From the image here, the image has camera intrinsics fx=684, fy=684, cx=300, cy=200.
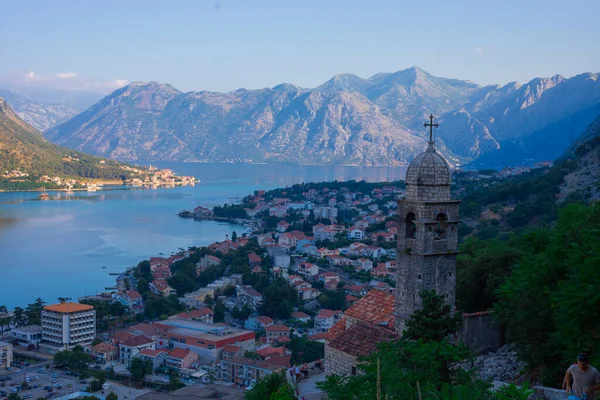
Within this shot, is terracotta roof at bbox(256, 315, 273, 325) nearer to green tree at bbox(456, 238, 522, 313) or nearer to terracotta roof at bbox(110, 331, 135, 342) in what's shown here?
terracotta roof at bbox(110, 331, 135, 342)

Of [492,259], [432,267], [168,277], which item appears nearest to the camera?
[432,267]

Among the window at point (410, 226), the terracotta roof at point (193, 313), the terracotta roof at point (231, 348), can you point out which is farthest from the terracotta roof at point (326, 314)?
the window at point (410, 226)

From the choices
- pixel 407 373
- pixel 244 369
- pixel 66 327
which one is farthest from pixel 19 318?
pixel 407 373

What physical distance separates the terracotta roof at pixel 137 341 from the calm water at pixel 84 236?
9.36m

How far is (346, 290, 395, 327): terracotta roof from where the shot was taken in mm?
8367

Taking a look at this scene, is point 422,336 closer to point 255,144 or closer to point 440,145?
point 440,145

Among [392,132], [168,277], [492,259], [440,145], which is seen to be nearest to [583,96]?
[440,145]

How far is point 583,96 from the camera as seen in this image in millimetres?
120625

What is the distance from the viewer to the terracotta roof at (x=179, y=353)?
1950 cm

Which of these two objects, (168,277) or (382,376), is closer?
(382,376)

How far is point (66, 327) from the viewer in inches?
874

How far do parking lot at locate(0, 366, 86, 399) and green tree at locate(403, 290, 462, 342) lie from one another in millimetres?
12689

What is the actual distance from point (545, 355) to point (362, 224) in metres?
37.1

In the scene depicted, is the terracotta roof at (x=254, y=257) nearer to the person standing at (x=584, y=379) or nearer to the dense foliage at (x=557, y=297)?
the dense foliage at (x=557, y=297)
